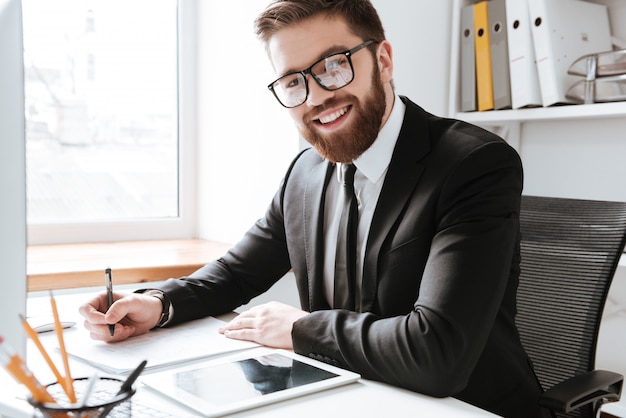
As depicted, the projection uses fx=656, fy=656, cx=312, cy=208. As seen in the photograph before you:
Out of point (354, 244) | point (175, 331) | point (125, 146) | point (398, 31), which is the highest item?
point (398, 31)

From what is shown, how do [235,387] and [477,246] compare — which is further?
[477,246]

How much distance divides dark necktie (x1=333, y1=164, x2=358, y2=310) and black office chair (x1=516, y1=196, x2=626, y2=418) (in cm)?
39

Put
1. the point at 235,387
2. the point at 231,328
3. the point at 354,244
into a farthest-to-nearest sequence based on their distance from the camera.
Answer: the point at 354,244
the point at 231,328
the point at 235,387

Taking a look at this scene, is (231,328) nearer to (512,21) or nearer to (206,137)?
(206,137)

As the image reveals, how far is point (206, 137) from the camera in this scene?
2.53 meters

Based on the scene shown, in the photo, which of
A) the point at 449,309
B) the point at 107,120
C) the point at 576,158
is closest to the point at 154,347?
the point at 449,309

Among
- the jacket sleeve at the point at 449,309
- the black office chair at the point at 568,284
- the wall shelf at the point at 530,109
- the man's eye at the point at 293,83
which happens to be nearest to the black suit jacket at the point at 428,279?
the jacket sleeve at the point at 449,309

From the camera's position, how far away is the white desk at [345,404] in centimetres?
87

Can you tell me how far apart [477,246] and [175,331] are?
608mm

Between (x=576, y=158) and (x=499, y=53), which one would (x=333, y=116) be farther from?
(x=576, y=158)

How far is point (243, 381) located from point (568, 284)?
2.46 feet

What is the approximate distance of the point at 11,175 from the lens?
65cm

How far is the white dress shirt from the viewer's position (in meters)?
1.36

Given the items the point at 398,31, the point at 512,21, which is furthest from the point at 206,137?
the point at 512,21
